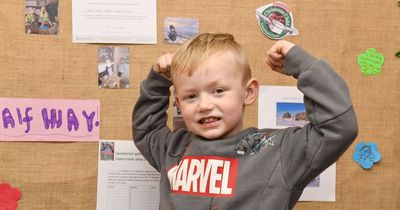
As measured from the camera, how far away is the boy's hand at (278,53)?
848 millimetres

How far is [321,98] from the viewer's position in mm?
800

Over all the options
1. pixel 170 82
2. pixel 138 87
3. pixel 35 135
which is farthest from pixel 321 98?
pixel 35 135

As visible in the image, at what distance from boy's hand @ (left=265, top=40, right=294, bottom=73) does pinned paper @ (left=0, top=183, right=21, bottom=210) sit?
0.60 metres

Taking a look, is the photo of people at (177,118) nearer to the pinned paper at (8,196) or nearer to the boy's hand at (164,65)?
the boy's hand at (164,65)

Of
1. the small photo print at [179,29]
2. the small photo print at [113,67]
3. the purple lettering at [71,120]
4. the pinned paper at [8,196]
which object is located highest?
the small photo print at [179,29]

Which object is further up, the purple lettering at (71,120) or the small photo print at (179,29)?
the small photo print at (179,29)

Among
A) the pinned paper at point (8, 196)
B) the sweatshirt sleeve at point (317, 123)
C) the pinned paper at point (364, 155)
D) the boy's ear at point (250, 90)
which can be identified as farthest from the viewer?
the pinned paper at point (364, 155)

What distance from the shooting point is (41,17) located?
1086mm

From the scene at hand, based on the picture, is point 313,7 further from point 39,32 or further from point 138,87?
point 39,32

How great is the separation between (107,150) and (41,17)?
0.31 meters

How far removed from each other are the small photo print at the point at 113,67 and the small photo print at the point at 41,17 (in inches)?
4.4

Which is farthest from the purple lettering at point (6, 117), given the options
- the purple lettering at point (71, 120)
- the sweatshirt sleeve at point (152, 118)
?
the sweatshirt sleeve at point (152, 118)

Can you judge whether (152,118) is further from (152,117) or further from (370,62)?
(370,62)

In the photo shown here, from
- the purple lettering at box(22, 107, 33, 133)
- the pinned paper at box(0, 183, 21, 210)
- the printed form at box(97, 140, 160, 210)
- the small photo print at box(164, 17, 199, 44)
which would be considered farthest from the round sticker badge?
the pinned paper at box(0, 183, 21, 210)
